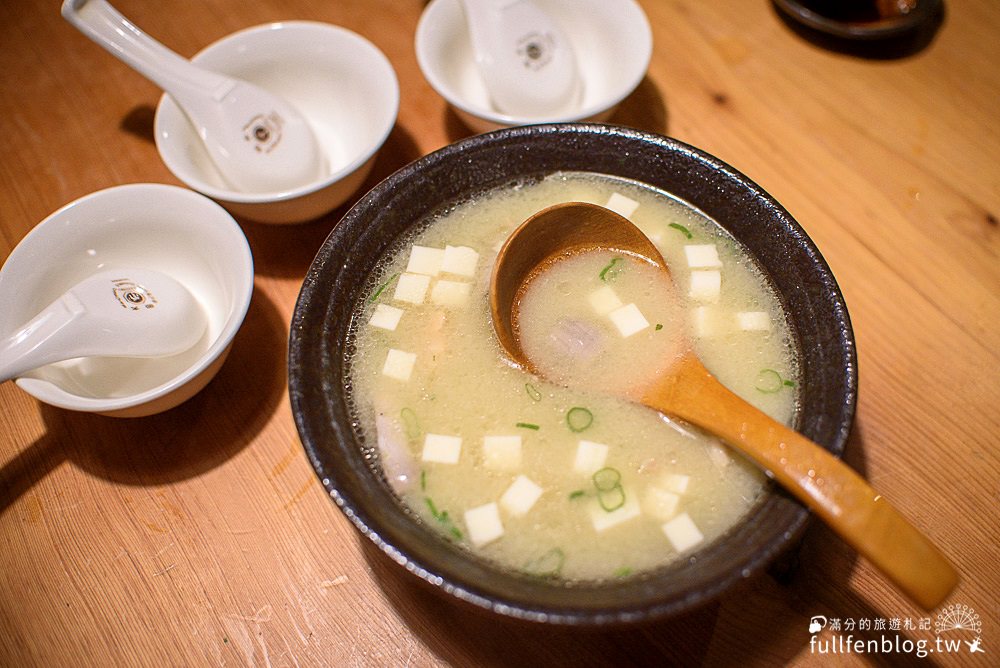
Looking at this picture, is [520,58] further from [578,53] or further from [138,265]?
[138,265]

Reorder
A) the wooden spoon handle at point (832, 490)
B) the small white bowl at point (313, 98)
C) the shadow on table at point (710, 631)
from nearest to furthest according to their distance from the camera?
the wooden spoon handle at point (832, 490)
the shadow on table at point (710, 631)
the small white bowl at point (313, 98)

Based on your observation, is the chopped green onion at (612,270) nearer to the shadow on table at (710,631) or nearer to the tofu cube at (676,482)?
the tofu cube at (676,482)

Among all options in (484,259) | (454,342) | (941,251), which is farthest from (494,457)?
(941,251)

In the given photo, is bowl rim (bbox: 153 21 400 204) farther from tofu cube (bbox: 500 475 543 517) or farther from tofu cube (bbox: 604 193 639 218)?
tofu cube (bbox: 500 475 543 517)

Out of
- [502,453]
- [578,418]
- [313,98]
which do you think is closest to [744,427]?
[578,418]

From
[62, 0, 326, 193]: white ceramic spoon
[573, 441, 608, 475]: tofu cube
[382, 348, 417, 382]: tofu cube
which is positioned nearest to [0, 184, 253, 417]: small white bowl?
[62, 0, 326, 193]: white ceramic spoon

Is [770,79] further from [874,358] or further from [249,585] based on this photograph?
[249,585]

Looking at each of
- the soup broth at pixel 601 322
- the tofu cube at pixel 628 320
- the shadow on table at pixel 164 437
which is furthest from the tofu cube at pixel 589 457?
the shadow on table at pixel 164 437
